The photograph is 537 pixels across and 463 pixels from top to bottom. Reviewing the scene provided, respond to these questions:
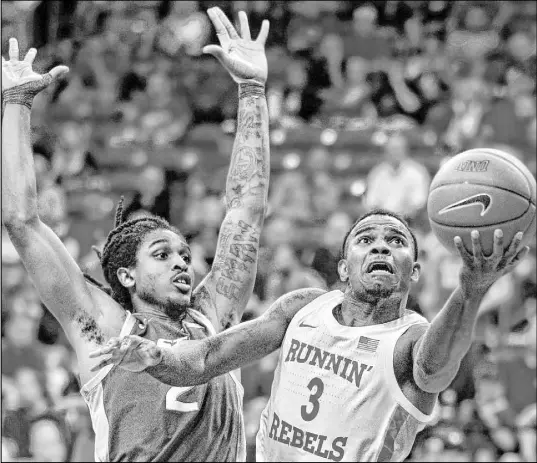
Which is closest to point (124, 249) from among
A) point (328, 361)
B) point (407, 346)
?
point (328, 361)

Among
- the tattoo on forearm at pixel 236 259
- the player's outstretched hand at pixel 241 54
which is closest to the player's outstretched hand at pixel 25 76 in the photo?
the player's outstretched hand at pixel 241 54

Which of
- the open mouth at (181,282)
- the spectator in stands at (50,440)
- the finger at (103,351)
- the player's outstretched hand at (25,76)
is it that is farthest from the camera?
the spectator in stands at (50,440)

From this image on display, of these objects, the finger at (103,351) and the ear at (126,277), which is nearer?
the finger at (103,351)

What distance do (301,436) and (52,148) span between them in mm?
7630

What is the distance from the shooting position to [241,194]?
5434mm

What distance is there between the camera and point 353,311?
451 cm

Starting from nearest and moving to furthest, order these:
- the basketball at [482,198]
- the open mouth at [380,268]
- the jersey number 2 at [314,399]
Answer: the basketball at [482,198]
the jersey number 2 at [314,399]
the open mouth at [380,268]

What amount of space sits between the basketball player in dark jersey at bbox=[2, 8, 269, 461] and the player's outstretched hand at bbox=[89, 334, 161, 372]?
0.65m

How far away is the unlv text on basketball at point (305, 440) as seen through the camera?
13.9ft

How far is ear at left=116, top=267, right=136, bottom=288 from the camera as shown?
512cm

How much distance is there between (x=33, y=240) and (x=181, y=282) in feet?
2.24

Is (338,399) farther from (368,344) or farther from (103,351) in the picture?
(103,351)

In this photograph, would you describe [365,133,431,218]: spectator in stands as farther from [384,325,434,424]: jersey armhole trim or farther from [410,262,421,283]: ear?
[384,325,434,424]: jersey armhole trim

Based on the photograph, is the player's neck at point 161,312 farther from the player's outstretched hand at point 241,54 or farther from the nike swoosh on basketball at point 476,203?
the nike swoosh on basketball at point 476,203
